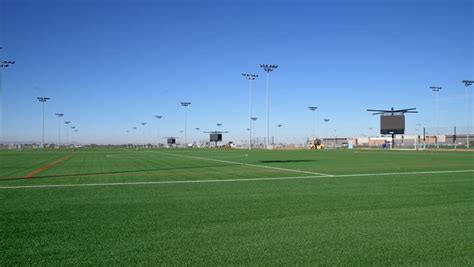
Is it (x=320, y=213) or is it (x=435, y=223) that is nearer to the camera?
(x=435, y=223)

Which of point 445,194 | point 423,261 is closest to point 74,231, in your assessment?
point 423,261

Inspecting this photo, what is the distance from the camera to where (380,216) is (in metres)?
6.51

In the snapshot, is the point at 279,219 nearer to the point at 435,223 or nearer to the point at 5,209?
the point at 435,223

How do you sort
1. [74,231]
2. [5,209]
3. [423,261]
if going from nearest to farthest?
1. [423,261]
2. [74,231]
3. [5,209]

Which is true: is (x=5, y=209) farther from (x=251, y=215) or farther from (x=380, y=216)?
(x=380, y=216)

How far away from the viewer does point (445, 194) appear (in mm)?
9078

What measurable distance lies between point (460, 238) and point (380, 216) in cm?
153

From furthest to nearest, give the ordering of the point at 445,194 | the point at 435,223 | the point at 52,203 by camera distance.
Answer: the point at 445,194
the point at 52,203
the point at 435,223

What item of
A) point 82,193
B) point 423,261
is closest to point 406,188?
point 423,261

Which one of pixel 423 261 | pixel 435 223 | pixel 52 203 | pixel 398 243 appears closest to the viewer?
pixel 423 261

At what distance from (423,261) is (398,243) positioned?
0.67m

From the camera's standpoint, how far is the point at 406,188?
10.3 m

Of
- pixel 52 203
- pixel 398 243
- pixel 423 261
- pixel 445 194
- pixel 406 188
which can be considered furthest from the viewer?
pixel 406 188

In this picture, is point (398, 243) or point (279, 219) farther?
point (279, 219)
